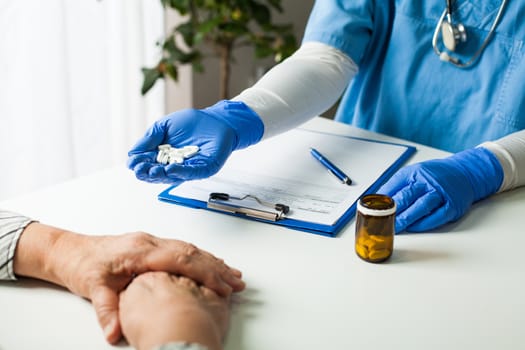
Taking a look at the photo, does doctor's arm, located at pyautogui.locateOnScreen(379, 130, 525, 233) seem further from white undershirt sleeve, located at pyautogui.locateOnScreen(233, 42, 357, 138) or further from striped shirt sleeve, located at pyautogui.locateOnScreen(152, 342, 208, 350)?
striped shirt sleeve, located at pyautogui.locateOnScreen(152, 342, 208, 350)

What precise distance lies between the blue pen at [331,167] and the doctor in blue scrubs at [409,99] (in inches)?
3.1

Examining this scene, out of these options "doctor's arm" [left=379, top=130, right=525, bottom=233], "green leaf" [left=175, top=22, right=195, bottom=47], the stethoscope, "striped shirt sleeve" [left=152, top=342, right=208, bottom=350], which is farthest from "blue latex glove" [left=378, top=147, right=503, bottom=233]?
"green leaf" [left=175, top=22, right=195, bottom=47]

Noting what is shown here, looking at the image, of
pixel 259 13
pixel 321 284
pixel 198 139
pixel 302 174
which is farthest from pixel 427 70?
pixel 259 13

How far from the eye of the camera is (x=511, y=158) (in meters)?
1.13

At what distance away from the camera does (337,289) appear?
2.75 feet

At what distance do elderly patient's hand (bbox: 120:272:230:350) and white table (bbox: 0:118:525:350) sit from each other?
0.12 feet

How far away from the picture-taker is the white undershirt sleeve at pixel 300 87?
1.24 metres

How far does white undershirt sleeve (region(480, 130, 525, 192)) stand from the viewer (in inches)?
44.1

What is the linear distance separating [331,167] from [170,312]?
21.7 inches

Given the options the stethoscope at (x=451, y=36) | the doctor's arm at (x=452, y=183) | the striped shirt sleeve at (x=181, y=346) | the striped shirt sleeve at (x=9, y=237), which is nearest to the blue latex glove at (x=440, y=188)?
the doctor's arm at (x=452, y=183)

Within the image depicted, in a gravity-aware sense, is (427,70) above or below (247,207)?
above

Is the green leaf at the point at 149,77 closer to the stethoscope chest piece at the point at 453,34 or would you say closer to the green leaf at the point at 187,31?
the green leaf at the point at 187,31

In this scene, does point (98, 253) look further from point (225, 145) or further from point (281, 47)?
point (281, 47)

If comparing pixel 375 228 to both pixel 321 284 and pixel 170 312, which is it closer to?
pixel 321 284
